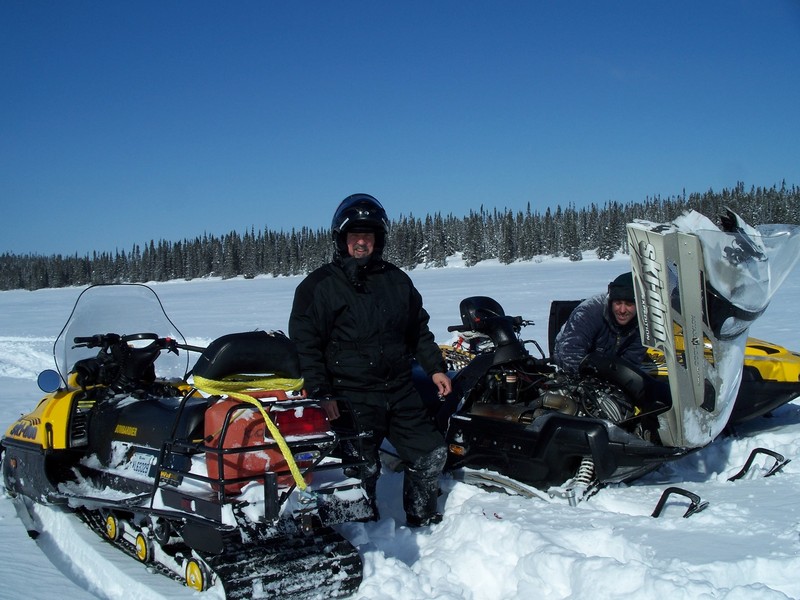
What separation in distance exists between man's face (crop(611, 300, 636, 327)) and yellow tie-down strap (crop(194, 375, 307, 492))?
2.69m

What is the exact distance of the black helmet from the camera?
3.92 metres

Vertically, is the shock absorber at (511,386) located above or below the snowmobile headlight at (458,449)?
above

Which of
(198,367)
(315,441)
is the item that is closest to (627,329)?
(315,441)

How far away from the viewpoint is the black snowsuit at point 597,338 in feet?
16.6

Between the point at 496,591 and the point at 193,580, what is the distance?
4.63 ft

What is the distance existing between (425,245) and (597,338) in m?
78.1

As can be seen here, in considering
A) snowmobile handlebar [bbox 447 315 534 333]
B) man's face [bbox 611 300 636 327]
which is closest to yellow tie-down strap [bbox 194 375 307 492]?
snowmobile handlebar [bbox 447 315 534 333]

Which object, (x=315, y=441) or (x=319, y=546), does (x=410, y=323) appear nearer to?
(x=315, y=441)

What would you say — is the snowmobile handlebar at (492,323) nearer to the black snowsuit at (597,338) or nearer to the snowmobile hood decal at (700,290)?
the black snowsuit at (597,338)

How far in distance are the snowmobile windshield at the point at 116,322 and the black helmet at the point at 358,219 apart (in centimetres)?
160

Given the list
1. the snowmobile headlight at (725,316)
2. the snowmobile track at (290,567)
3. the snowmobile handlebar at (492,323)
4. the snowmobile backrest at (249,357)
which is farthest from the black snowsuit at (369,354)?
the snowmobile headlight at (725,316)

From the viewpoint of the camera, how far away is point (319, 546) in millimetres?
3027

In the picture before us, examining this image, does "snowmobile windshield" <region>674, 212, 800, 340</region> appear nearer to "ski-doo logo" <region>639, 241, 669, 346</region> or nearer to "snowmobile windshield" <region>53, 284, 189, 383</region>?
"ski-doo logo" <region>639, 241, 669, 346</region>

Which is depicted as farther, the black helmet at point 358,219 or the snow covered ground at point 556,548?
the black helmet at point 358,219
